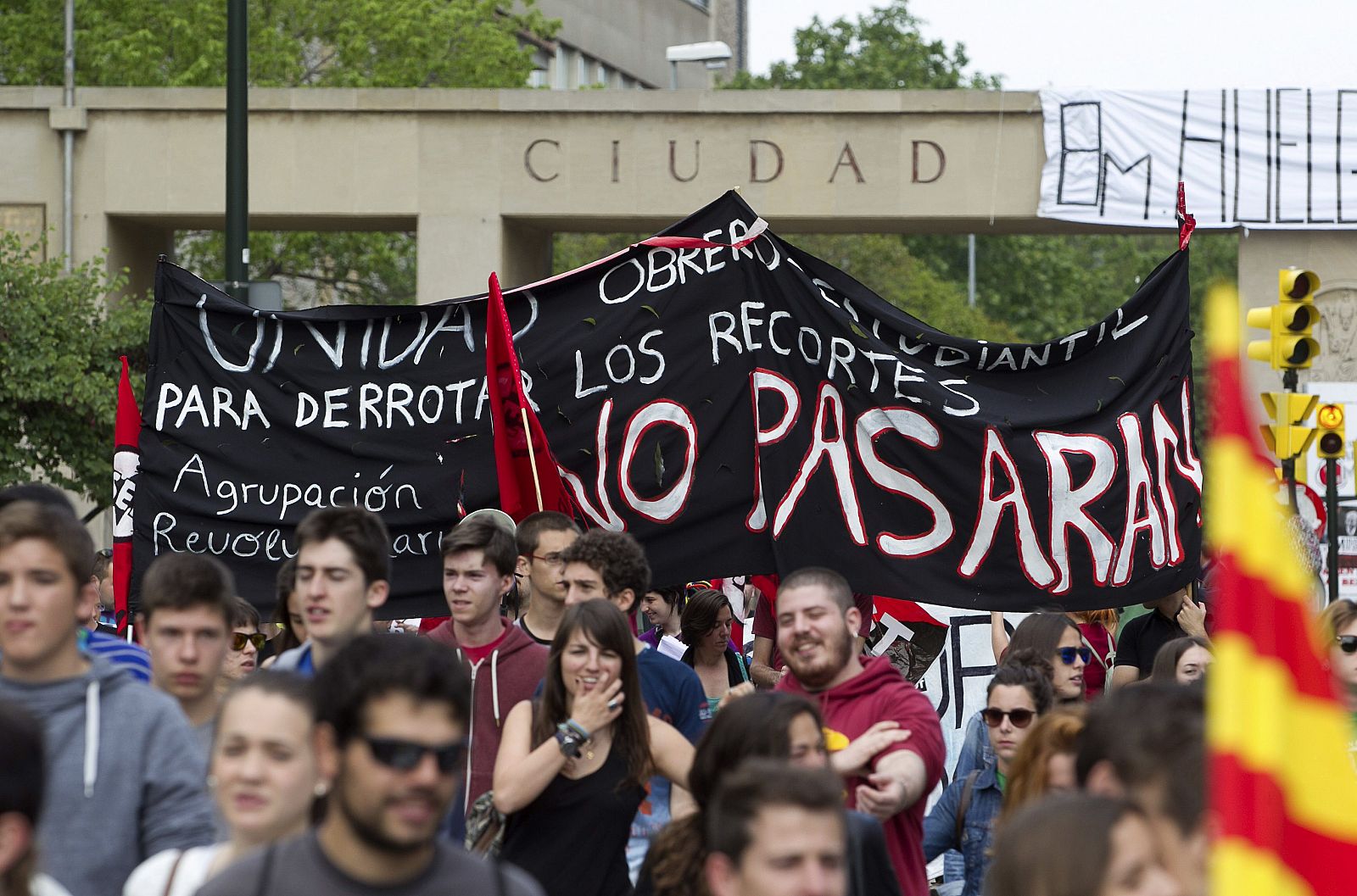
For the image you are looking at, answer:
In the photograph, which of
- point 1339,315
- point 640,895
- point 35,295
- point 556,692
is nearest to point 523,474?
point 556,692

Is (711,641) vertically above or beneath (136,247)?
beneath

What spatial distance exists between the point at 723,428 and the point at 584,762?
9.15ft

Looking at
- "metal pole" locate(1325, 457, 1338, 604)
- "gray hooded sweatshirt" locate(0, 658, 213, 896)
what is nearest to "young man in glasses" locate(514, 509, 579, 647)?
"gray hooded sweatshirt" locate(0, 658, 213, 896)

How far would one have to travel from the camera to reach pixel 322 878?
3.15 m

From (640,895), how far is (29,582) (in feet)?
5.39

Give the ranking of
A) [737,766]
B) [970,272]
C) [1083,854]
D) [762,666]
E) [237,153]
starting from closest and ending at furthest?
1. [1083,854]
2. [737,766]
3. [762,666]
4. [237,153]
5. [970,272]

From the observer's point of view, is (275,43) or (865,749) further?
(275,43)

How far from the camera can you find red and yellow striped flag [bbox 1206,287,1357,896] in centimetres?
201

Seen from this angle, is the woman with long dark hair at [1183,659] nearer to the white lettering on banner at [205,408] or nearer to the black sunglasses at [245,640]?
the black sunglasses at [245,640]

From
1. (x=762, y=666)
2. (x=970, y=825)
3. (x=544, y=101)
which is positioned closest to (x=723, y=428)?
(x=762, y=666)

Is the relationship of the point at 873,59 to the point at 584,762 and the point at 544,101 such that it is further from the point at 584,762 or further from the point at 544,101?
the point at 584,762

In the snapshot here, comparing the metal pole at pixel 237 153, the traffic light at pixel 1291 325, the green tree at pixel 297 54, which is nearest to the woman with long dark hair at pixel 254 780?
the metal pole at pixel 237 153

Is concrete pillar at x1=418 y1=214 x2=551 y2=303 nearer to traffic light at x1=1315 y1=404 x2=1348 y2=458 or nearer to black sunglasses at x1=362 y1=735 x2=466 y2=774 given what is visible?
traffic light at x1=1315 y1=404 x2=1348 y2=458

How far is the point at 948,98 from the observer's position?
855 inches
